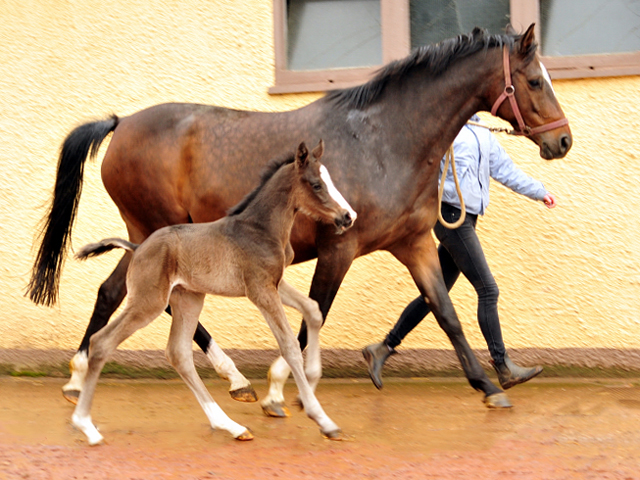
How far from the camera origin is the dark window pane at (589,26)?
5.46 metres

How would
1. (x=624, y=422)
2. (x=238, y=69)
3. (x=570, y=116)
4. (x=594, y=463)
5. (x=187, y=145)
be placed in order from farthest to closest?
1. (x=238, y=69)
2. (x=570, y=116)
3. (x=187, y=145)
4. (x=624, y=422)
5. (x=594, y=463)

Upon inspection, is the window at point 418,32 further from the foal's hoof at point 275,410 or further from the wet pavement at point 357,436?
the foal's hoof at point 275,410

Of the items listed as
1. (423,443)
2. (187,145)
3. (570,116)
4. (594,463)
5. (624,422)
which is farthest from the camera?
(570,116)

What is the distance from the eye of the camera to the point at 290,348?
3805 mm

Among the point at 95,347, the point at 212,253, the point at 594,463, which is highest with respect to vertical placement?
the point at 212,253

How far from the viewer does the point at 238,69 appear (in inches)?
229

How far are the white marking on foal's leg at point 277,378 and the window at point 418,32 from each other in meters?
2.29

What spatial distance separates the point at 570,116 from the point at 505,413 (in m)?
2.20

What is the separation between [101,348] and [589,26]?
398cm

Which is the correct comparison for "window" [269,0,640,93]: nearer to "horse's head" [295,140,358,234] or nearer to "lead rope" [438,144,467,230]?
"lead rope" [438,144,467,230]

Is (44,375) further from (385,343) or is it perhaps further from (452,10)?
(452,10)

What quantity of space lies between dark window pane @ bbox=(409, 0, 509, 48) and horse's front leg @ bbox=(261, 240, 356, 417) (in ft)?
7.19

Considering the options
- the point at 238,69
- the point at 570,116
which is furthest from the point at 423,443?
the point at 238,69

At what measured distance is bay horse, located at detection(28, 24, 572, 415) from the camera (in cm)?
426
